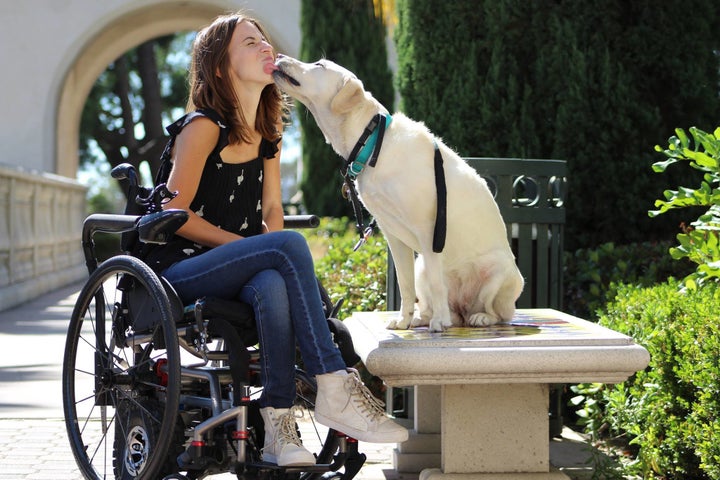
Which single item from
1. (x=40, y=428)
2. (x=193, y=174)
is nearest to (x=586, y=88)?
(x=193, y=174)

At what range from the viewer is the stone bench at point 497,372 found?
2.95 meters

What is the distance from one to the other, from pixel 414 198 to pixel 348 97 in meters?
0.39

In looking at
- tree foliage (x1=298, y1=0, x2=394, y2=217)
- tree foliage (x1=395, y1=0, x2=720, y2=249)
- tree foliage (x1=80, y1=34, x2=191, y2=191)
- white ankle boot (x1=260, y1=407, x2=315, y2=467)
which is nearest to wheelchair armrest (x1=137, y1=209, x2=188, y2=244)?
white ankle boot (x1=260, y1=407, x2=315, y2=467)

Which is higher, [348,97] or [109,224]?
[348,97]

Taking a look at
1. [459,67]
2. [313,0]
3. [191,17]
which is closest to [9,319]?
[459,67]

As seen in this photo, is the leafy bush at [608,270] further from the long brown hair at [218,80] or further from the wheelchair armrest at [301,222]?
the long brown hair at [218,80]

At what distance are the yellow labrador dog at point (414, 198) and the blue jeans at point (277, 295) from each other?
1.30 feet

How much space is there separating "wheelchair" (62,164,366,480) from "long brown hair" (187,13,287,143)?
15.6 inches

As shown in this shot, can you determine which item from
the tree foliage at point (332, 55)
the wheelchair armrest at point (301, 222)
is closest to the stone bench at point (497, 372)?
the wheelchair armrest at point (301, 222)

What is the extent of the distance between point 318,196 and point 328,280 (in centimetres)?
797

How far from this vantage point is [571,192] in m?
5.74

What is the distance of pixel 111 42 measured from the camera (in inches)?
698

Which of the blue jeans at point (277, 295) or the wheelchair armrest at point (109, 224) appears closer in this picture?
the blue jeans at point (277, 295)

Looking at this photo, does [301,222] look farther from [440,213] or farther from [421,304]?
[440,213]
